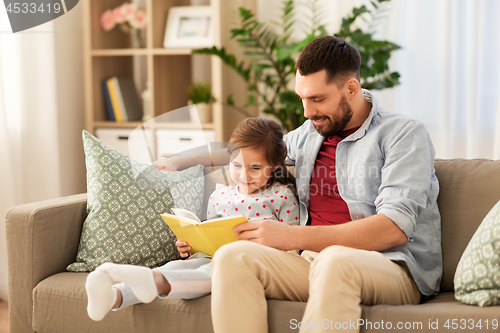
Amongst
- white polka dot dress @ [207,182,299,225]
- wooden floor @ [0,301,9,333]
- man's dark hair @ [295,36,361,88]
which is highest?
man's dark hair @ [295,36,361,88]

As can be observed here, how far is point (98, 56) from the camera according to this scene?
2.98 m

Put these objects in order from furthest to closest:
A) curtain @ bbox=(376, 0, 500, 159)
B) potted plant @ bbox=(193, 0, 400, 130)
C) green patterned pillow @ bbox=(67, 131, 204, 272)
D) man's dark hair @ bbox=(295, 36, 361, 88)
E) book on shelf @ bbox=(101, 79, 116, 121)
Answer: book on shelf @ bbox=(101, 79, 116, 121), curtain @ bbox=(376, 0, 500, 159), potted plant @ bbox=(193, 0, 400, 130), green patterned pillow @ bbox=(67, 131, 204, 272), man's dark hair @ bbox=(295, 36, 361, 88)

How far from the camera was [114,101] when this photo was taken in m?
3.01

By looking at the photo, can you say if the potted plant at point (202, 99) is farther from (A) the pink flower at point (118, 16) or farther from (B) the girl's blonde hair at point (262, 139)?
(B) the girl's blonde hair at point (262, 139)

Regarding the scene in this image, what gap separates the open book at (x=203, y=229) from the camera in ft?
4.29

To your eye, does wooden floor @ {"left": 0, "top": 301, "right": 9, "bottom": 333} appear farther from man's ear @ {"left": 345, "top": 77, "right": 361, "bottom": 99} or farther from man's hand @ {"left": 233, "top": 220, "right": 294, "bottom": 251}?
man's ear @ {"left": 345, "top": 77, "right": 361, "bottom": 99}

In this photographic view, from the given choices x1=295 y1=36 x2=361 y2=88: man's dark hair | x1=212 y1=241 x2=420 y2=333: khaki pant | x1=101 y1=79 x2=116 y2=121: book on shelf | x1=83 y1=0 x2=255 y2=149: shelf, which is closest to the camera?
x1=212 y1=241 x2=420 y2=333: khaki pant

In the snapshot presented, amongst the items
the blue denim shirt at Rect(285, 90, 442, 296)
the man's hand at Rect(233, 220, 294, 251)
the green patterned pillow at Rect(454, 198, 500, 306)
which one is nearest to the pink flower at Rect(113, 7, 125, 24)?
the blue denim shirt at Rect(285, 90, 442, 296)

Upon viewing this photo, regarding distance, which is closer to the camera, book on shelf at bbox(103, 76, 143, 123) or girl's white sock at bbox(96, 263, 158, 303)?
girl's white sock at bbox(96, 263, 158, 303)

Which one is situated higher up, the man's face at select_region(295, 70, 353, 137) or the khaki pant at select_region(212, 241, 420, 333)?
the man's face at select_region(295, 70, 353, 137)

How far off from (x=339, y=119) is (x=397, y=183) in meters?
0.28

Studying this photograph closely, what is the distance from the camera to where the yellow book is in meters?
3.00

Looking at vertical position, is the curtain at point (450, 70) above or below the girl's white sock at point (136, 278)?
above

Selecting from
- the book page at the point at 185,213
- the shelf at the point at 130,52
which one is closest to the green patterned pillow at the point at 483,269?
the book page at the point at 185,213
